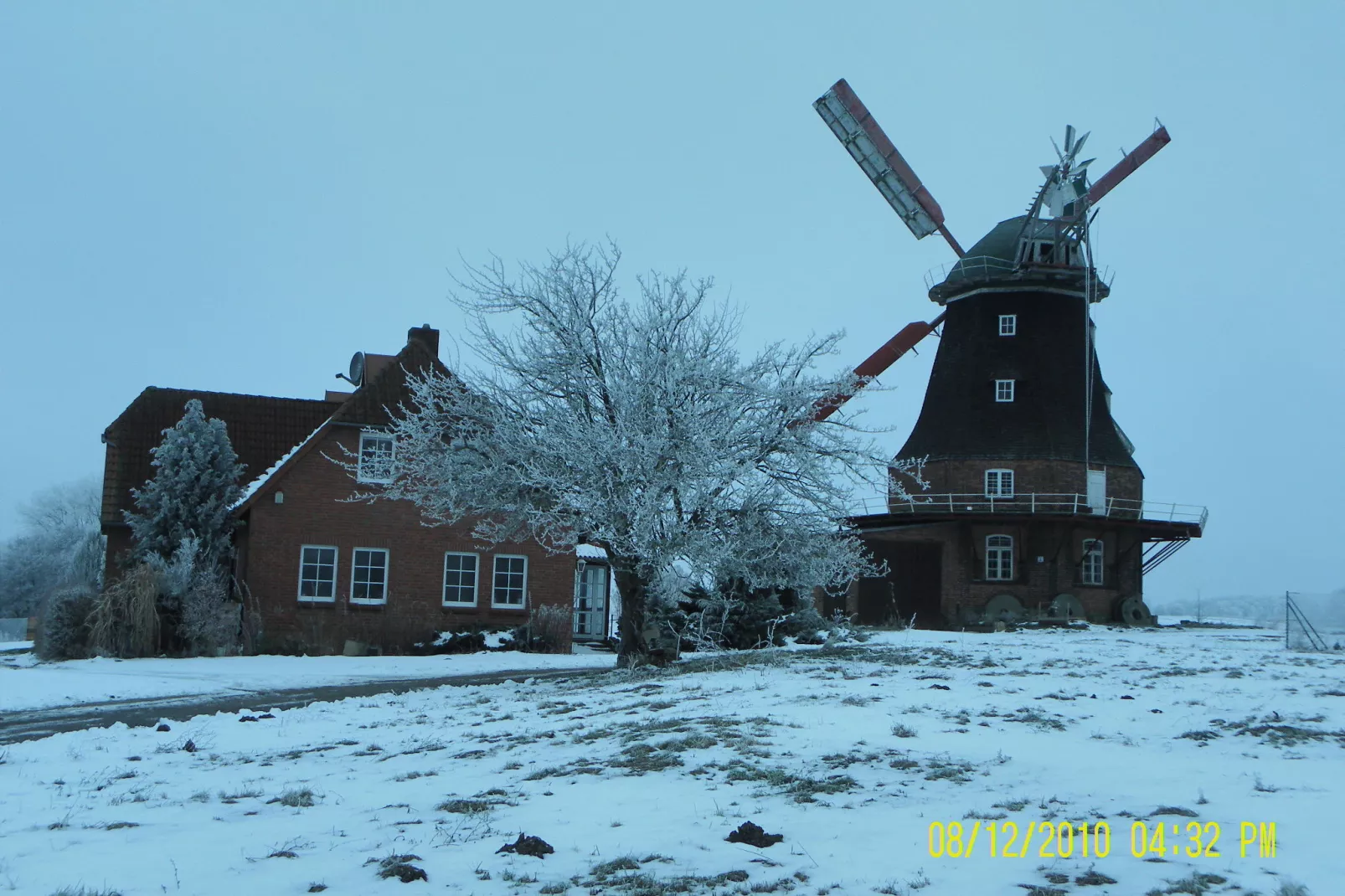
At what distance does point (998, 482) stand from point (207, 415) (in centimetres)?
2733

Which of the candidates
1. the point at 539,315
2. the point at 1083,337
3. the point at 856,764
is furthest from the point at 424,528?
the point at 1083,337

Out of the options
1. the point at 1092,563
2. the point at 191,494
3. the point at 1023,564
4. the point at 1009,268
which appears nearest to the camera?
the point at 191,494

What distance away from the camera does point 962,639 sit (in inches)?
935

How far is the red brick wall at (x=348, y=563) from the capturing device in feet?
91.5

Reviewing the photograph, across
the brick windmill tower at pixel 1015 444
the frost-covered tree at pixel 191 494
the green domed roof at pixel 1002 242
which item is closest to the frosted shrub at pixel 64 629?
the frost-covered tree at pixel 191 494

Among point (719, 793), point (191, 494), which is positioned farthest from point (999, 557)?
point (719, 793)

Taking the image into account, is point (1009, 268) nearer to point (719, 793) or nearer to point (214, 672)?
point (214, 672)

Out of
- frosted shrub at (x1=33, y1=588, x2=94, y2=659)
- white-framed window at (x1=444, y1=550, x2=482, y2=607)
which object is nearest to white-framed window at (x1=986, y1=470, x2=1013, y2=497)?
white-framed window at (x1=444, y1=550, x2=482, y2=607)

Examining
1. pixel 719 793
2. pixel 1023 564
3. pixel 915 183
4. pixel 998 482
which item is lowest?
pixel 719 793

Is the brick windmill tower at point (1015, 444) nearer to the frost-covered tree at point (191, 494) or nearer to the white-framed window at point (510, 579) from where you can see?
the white-framed window at point (510, 579)

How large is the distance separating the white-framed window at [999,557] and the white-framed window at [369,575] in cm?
2371

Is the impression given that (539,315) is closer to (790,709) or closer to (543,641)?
(790,709)

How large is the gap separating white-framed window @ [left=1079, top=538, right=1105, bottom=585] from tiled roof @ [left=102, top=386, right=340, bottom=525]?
27.4 m
